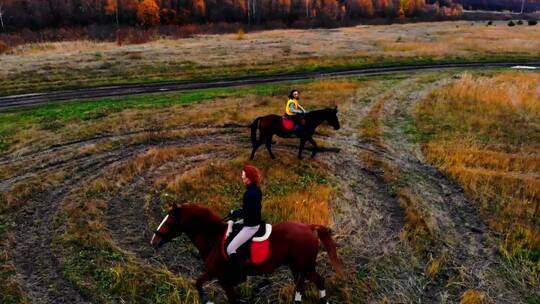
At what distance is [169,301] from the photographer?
377 inches

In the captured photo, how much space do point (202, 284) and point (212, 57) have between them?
38565mm

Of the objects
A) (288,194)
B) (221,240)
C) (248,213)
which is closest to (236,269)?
(221,240)

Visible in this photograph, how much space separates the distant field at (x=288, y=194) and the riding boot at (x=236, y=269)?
1.08 metres

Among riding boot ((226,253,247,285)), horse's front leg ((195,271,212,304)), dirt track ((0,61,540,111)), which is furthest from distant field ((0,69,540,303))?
dirt track ((0,61,540,111))

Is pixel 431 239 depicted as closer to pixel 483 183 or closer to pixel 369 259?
pixel 369 259

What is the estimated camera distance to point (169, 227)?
8672mm

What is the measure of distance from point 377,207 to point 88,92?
26.2 metres

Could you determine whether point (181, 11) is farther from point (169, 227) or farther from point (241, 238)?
point (241, 238)

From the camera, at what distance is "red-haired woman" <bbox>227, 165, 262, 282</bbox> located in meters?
8.12

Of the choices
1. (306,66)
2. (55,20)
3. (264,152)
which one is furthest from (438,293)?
(55,20)

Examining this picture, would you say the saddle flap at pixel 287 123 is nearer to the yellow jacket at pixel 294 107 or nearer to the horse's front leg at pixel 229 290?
the yellow jacket at pixel 294 107

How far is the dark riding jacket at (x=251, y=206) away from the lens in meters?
8.13

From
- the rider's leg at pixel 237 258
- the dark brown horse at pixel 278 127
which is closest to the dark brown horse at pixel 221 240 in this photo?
the rider's leg at pixel 237 258

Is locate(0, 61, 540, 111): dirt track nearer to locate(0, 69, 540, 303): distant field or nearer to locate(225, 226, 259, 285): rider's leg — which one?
locate(0, 69, 540, 303): distant field
